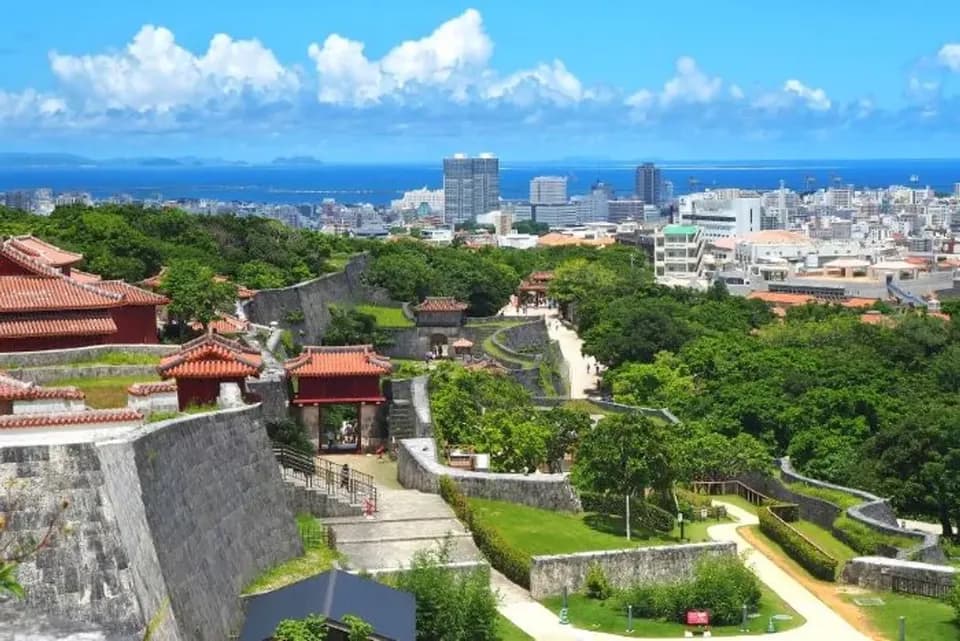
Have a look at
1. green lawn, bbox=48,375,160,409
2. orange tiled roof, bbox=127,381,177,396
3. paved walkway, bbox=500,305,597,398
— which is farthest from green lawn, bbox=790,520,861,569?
paved walkway, bbox=500,305,597,398

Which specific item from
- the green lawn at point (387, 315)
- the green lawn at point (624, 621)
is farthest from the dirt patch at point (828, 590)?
the green lawn at point (387, 315)

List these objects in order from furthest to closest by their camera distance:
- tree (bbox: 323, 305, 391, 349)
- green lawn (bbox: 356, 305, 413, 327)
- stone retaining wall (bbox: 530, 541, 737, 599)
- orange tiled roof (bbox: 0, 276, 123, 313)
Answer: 1. green lawn (bbox: 356, 305, 413, 327)
2. tree (bbox: 323, 305, 391, 349)
3. orange tiled roof (bbox: 0, 276, 123, 313)
4. stone retaining wall (bbox: 530, 541, 737, 599)

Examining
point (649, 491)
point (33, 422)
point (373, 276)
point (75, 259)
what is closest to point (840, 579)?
point (649, 491)

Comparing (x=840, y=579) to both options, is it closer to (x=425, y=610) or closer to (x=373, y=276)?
(x=425, y=610)

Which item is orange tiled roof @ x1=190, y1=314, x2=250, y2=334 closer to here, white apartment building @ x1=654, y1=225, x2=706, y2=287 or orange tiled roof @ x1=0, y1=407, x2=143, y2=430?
orange tiled roof @ x1=0, y1=407, x2=143, y2=430

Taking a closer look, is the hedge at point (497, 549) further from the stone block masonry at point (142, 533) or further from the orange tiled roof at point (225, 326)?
the orange tiled roof at point (225, 326)

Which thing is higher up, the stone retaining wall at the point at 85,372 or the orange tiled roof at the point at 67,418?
the orange tiled roof at the point at 67,418
